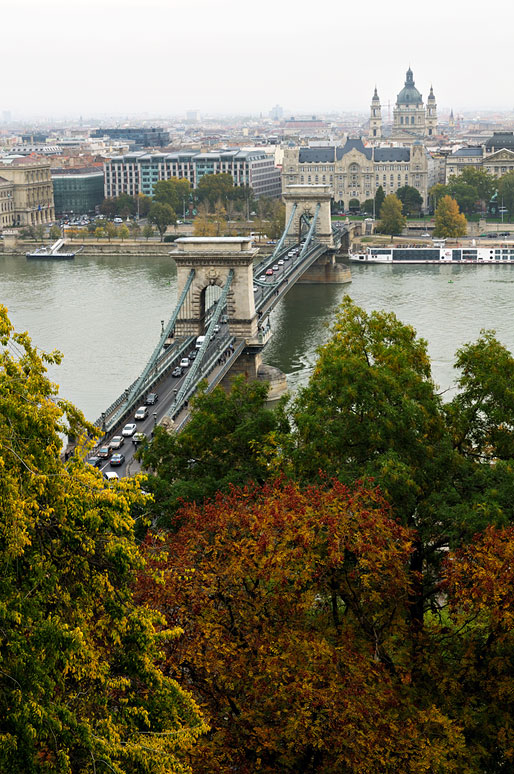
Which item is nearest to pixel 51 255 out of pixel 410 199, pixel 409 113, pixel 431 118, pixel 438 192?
pixel 410 199

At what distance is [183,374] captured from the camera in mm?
27875

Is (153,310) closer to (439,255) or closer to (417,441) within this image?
(439,255)

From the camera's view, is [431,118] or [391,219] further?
[431,118]

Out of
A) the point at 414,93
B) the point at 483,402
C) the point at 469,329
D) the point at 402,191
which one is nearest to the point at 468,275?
the point at 469,329

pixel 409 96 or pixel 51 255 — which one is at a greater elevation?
pixel 409 96

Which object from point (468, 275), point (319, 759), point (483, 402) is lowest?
point (468, 275)

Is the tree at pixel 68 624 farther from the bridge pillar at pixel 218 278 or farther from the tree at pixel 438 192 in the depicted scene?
the tree at pixel 438 192

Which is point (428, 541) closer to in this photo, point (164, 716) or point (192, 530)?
point (192, 530)

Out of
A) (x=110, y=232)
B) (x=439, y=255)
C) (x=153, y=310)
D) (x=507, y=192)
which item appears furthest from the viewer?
(x=507, y=192)

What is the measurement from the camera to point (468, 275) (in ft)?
181

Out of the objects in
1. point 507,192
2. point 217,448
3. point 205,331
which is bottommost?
point 507,192

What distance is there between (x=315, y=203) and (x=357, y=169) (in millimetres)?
28411

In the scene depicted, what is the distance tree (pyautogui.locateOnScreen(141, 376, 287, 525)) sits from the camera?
600 inches

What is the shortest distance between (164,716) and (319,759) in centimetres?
218
